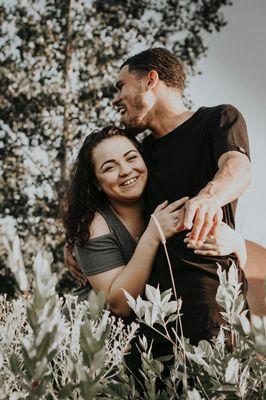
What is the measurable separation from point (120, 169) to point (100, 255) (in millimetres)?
424

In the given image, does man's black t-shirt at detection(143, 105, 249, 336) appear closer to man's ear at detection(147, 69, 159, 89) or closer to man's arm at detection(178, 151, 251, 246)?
man's arm at detection(178, 151, 251, 246)

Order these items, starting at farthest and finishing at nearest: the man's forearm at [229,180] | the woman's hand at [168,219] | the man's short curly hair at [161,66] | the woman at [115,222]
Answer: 1. the man's short curly hair at [161,66]
2. the woman at [115,222]
3. the woman's hand at [168,219]
4. the man's forearm at [229,180]

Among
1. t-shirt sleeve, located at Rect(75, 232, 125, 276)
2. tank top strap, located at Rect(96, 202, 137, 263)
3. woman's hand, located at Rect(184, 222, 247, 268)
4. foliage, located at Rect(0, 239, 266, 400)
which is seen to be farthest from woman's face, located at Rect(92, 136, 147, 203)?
foliage, located at Rect(0, 239, 266, 400)

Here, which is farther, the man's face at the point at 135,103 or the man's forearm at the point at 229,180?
the man's face at the point at 135,103

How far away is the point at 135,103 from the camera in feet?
10.9

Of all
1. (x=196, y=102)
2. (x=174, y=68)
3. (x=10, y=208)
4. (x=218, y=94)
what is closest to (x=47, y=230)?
(x=10, y=208)

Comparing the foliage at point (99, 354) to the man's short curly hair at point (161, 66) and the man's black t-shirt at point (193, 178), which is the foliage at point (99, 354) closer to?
the man's black t-shirt at point (193, 178)

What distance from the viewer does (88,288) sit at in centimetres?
328

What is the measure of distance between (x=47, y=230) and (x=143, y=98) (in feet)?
27.7

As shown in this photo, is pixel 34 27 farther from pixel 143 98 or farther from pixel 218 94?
pixel 143 98

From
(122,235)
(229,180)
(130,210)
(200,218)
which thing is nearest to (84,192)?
(130,210)

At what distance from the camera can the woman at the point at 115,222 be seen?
8.71ft

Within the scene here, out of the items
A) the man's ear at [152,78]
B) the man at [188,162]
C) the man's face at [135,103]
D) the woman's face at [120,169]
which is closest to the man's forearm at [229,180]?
the man at [188,162]

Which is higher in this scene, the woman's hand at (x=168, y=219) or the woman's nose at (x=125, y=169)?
the woman's nose at (x=125, y=169)
